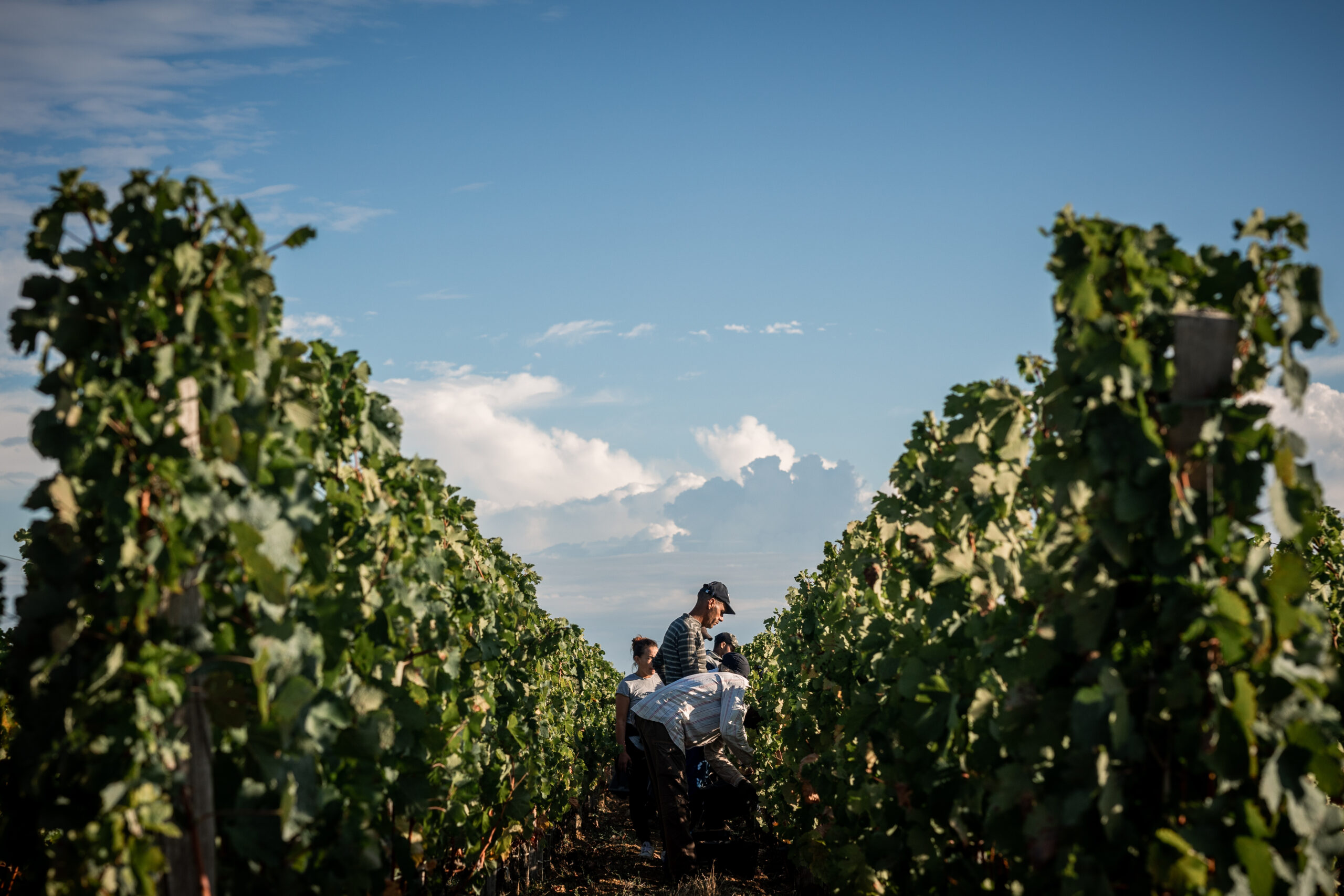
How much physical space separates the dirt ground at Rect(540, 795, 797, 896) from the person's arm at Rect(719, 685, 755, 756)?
3.00 feet

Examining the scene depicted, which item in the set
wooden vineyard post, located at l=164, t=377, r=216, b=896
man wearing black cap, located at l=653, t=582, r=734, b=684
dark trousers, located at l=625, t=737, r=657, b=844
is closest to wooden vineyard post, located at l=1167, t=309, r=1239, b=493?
wooden vineyard post, located at l=164, t=377, r=216, b=896

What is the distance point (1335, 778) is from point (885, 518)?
2.27 metres

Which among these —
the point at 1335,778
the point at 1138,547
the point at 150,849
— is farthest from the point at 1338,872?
the point at 150,849

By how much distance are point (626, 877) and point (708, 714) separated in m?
2.50

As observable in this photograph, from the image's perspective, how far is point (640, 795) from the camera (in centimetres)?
916

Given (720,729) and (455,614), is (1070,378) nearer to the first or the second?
(455,614)

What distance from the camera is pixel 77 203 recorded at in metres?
2.54

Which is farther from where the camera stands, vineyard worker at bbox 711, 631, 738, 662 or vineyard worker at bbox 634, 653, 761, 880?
vineyard worker at bbox 711, 631, 738, 662

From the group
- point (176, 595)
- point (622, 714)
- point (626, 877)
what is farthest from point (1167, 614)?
point (626, 877)

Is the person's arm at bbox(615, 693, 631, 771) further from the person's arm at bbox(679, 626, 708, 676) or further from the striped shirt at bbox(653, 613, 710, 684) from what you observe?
the person's arm at bbox(679, 626, 708, 676)

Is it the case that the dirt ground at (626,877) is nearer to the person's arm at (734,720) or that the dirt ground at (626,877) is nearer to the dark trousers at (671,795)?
the dark trousers at (671,795)

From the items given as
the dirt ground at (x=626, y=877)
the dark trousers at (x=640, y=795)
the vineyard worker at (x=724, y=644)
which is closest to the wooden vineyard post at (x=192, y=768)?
the dirt ground at (x=626, y=877)

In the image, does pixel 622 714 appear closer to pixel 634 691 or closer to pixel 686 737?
pixel 634 691

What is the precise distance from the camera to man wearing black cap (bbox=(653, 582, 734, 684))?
8523 mm
